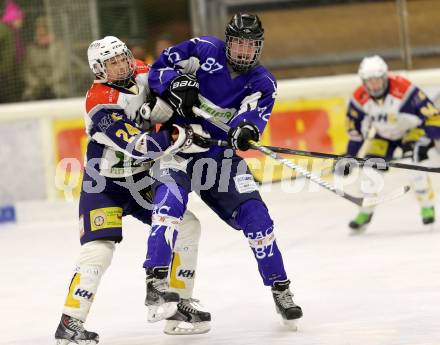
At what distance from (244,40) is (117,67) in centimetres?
52

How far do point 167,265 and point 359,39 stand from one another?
4.88 metres

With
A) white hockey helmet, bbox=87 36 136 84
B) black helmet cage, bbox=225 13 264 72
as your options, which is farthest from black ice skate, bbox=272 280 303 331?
white hockey helmet, bbox=87 36 136 84

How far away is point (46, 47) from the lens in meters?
7.84

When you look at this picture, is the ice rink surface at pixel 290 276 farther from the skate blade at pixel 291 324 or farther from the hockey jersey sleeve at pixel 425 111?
the hockey jersey sleeve at pixel 425 111

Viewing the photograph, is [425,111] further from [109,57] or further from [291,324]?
[109,57]

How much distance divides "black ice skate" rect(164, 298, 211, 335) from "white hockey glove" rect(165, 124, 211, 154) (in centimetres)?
66

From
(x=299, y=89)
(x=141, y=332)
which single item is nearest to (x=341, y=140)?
(x=299, y=89)

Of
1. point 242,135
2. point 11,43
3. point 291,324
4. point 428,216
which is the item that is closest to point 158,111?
point 242,135

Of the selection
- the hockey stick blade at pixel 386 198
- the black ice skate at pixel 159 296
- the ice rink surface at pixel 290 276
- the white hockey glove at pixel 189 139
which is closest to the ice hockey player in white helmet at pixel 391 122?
the hockey stick blade at pixel 386 198

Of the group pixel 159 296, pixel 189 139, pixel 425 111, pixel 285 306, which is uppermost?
pixel 189 139

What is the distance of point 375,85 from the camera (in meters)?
6.46

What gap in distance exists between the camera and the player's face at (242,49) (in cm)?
399

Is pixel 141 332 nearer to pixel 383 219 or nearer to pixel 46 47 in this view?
pixel 383 219

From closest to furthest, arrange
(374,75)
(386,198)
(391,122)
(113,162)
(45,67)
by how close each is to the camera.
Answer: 1. (113,162)
2. (386,198)
3. (374,75)
4. (391,122)
5. (45,67)
